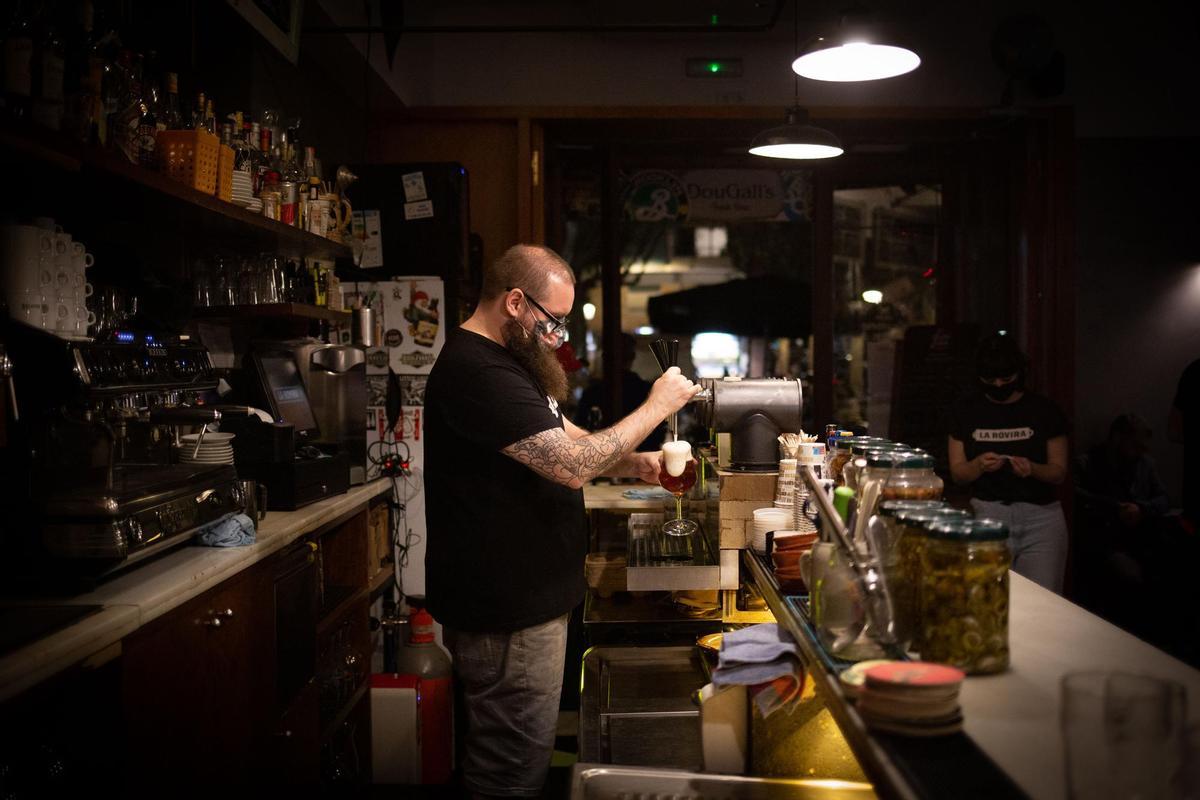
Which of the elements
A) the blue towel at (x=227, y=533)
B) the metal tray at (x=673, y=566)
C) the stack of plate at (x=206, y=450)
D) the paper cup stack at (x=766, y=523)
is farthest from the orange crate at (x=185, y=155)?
the paper cup stack at (x=766, y=523)

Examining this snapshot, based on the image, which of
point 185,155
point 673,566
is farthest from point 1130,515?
A: point 185,155

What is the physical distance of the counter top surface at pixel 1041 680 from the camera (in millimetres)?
1223

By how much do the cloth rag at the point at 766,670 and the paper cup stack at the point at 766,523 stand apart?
643 mm

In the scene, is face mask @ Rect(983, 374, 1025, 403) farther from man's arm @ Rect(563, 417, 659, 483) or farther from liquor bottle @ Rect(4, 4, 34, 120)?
liquor bottle @ Rect(4, 4, 34, 120)

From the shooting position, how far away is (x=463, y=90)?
568 cm

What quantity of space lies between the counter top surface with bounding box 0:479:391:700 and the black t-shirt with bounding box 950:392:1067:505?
2833mm

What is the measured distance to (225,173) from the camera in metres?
2.97

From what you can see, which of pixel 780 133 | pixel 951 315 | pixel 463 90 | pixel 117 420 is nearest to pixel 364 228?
pixel 463 90

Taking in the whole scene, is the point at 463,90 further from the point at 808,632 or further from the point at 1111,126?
the point at 808,632

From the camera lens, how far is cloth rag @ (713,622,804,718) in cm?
182

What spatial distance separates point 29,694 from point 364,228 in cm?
327

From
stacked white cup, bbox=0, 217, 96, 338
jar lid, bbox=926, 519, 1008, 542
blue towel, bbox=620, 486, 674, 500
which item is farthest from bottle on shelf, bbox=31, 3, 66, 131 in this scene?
blue towel, bbox=620, 486, 674, 500

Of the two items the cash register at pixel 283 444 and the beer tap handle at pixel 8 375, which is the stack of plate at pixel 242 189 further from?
the beer tap handle at pixel 8 375

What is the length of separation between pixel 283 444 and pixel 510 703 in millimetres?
1273
